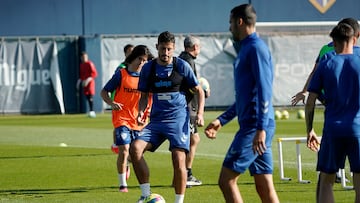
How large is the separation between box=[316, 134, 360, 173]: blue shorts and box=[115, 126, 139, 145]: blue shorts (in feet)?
18.4

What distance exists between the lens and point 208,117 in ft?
110

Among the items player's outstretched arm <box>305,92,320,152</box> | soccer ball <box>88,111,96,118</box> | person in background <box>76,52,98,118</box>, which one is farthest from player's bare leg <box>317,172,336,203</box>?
person in background <box>76,52,98,118</box>

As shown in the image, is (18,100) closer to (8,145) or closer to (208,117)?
(208,117)

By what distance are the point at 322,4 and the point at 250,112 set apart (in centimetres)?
3482

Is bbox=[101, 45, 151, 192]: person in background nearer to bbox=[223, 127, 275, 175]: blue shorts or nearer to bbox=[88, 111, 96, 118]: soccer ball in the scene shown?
bbox=[223, 127, 275, 175]: blue shorts

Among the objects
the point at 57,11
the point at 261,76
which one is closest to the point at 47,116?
the point at 57,11

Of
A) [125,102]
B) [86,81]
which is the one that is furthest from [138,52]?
[86,81]

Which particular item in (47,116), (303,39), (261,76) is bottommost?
(47,116)

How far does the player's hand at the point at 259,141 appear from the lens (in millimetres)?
9312

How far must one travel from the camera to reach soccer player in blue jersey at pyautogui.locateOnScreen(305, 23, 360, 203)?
965 centimetres

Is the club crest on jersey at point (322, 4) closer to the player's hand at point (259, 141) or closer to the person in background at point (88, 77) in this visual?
the person in background at point (88, 77)

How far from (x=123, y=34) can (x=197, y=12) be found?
3497 millimetres

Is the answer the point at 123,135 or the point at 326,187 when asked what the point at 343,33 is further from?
the point at 123,135

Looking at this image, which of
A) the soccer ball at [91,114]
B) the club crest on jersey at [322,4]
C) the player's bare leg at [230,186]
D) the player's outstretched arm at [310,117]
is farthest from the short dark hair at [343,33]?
the club crest on jersey at [322,4]
